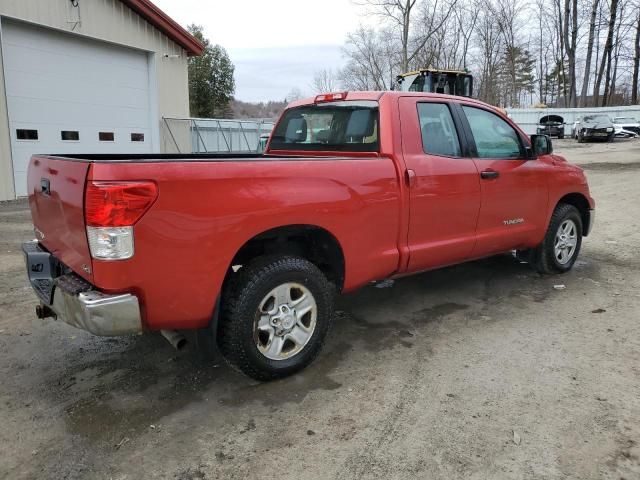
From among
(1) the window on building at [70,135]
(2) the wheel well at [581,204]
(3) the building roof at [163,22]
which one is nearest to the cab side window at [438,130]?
(2) the wheel well at [581,204]

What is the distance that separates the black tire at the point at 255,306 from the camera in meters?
3.11

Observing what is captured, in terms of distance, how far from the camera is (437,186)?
416 cm

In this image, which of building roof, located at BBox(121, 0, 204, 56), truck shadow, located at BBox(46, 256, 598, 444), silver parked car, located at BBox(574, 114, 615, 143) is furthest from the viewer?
silver parked car, located at BBox(574, 114, 615, 143)

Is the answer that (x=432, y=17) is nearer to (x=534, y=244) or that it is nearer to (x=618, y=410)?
(x=534, y=244)

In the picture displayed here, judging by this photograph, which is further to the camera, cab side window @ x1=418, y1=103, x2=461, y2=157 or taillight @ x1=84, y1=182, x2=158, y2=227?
cab side window @ x1=418, y1=103, x2=461, y2=157

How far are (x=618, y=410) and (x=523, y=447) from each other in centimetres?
77

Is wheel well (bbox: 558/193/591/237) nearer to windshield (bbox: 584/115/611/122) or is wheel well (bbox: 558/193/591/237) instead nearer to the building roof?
the building roof

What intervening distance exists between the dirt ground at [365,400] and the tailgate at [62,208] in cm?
90

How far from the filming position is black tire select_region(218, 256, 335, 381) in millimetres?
3113

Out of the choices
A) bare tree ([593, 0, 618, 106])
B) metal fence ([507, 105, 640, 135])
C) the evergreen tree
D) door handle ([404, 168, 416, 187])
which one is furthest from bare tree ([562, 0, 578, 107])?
door handle ([404, 168, 416, 187])

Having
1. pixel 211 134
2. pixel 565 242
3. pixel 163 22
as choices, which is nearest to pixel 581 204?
pixel 565 242

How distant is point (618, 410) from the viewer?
9.96 ft

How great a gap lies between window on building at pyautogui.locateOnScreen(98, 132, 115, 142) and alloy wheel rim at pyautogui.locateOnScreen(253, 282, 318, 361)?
11846 mm

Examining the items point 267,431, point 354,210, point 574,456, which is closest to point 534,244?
point 354,210
